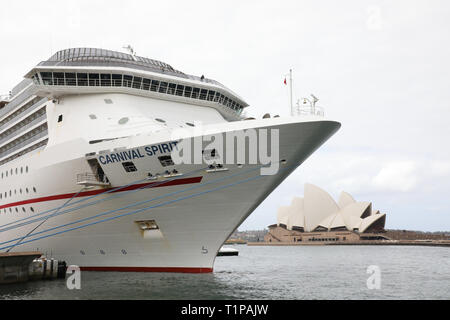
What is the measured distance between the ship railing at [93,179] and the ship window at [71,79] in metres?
4.60

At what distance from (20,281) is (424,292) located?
672 inches

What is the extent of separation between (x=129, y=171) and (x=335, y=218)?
88473mm

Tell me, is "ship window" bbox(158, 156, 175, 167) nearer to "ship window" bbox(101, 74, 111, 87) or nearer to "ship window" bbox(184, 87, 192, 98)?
"ship window" bbox(101, 74, 111, 87)

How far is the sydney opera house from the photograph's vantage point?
99.2 metres

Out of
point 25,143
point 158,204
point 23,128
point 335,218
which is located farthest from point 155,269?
point 335,218

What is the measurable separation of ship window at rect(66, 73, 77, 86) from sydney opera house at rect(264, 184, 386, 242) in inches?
3159

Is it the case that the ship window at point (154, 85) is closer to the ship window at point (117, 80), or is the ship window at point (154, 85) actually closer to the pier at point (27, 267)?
the ship window at point (117, 80)

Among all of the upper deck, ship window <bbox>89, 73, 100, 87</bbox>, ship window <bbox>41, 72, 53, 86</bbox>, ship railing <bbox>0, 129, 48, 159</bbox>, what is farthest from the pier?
ship window <bbox>89, 73, 100, 87</bbox>

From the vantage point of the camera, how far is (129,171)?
17766 mm

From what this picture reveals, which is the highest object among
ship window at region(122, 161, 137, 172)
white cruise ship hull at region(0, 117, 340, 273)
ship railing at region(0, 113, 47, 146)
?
ship railing at region(0, 113, 47, 146)

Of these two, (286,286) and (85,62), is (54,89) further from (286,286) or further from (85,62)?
(286,286)

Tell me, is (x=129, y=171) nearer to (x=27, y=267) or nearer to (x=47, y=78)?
(x=47, y=78)
